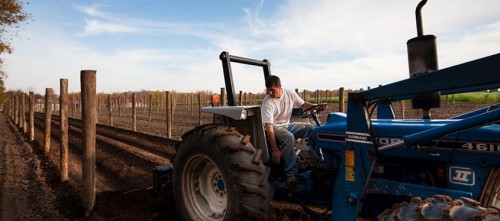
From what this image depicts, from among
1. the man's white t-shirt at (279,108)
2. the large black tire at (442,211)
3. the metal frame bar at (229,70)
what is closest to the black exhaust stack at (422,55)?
the large black tire at (442,211)

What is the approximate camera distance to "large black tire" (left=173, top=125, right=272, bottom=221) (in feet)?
10.4

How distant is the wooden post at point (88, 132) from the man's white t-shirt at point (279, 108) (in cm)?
227

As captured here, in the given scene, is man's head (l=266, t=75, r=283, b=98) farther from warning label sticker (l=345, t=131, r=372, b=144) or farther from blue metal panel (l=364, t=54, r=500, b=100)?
blue metal panel (l=364, t=54, r=500, b=100)

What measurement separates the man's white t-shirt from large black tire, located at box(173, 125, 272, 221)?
0.50 m

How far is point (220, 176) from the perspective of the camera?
3.79 metres

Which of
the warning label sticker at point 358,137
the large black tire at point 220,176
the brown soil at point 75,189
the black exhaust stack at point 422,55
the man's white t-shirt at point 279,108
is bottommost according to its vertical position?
the brown soil at point 75,189

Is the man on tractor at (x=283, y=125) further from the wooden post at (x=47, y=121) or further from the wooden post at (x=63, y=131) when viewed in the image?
the wooden post at (x=47, y=121)

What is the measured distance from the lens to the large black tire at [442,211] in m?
1.86

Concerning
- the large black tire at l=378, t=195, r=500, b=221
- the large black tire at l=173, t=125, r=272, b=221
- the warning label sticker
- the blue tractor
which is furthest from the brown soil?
the large black tire at l=378, t=195, r=500, b=221

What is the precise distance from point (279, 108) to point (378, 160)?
140 cm

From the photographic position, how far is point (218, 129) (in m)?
3.63

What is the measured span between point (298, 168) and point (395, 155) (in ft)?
3.85

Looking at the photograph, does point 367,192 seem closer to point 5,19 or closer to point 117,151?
point 117,151

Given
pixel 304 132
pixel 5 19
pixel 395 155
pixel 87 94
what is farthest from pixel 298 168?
pixel 5 19
